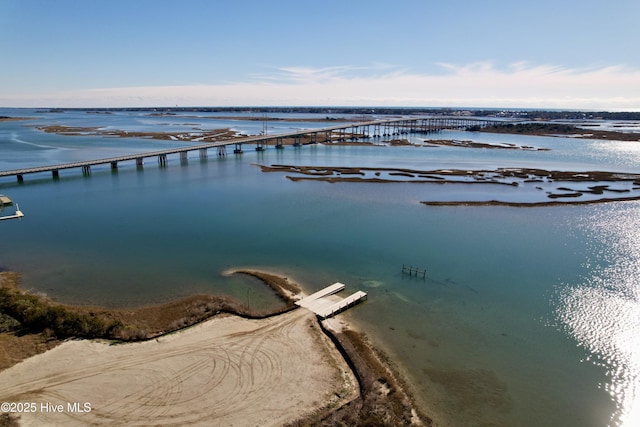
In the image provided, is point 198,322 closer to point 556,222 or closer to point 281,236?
point 281,236

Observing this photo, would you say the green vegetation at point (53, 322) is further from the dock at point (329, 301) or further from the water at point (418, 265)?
the dock at point (329, 301)

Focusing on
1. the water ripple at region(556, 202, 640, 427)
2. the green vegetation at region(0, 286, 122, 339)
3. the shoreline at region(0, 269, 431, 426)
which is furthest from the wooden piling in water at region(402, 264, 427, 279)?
the green vegetation at region(0, 286, 122, 339)

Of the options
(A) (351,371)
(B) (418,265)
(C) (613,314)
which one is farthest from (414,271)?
(A) (351,371)

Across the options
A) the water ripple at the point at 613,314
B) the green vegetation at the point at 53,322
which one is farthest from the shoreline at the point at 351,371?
the water ripple at the point at 613,314

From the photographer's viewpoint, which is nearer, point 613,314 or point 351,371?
point 351,371

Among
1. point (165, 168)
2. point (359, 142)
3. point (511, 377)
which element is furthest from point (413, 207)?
point (359, 142)

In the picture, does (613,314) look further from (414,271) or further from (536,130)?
(536,130)
